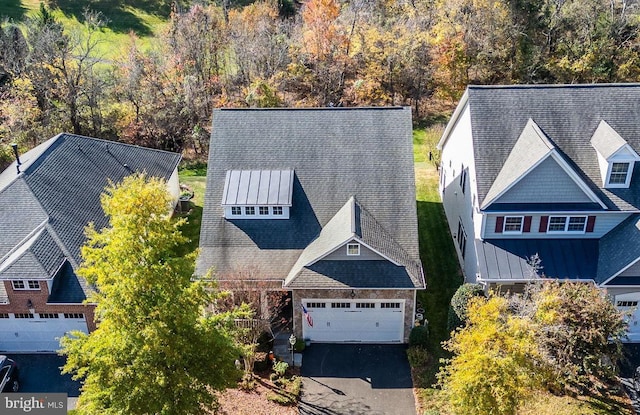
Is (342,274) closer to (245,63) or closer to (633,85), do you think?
(633,85)

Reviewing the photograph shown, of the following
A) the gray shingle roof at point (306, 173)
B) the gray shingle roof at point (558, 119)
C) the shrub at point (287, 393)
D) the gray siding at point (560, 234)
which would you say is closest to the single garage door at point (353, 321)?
the gray shingle roof at point (306, 173)

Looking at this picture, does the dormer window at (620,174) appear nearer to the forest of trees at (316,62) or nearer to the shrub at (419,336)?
the shrub at (419,336)

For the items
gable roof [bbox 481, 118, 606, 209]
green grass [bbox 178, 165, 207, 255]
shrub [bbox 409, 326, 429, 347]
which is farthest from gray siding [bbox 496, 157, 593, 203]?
green grass [bbox 178, 165, 207, 255]

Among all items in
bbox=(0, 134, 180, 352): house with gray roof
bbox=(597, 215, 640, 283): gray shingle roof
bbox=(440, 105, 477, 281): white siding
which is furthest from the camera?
bbox=(440, 105, 477, 281): white siding

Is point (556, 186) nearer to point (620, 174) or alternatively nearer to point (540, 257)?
point (620, 174)

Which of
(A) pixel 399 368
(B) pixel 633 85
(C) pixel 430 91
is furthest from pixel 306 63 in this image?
(A) pixel 399 368

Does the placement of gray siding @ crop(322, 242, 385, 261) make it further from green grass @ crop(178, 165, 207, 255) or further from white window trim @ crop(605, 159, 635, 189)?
white window trim @ crop(605, 159, 635, 189)

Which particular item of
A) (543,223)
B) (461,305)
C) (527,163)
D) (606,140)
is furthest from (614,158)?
(461,305)
